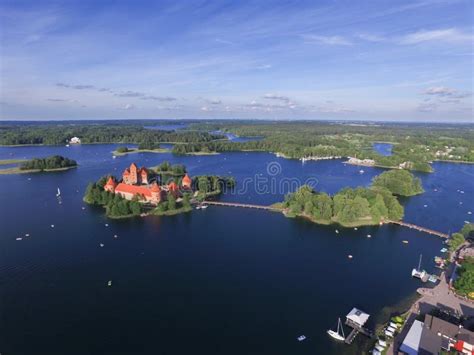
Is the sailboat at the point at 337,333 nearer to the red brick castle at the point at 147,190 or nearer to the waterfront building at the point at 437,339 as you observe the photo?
the waterfront building at the point at 437,339

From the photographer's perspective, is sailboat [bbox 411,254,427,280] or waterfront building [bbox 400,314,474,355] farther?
sailboat [bbox 411,254,427,280]

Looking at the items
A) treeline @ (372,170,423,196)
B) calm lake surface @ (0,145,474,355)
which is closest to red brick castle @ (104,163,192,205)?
calm lake surface @ (0,145,474,355)

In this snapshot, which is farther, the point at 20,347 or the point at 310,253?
the point at 310,253

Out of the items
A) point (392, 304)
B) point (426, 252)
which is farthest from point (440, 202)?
point (392, 304)

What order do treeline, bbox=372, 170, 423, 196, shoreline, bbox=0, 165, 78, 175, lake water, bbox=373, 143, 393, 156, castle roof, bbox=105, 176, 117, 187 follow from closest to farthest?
castle roof, bbox=105, 176, 117, 187 < treeline, bbox=372, 170, 423, 196 < shoreline, bbox=0, 165, 78, 175 < lake water, bbox=373, 143, 393, 156

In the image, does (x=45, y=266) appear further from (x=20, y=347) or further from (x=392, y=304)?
(x=392, y=304)

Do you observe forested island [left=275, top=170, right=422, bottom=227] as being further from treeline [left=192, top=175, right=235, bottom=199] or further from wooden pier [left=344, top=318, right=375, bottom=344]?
wooden pier [left=344, top=318, right=375, bottom=344]

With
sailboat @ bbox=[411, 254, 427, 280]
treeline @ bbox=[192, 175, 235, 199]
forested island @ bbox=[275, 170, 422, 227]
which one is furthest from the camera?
treeline @ bbox=[192, 175, 235, 199]
